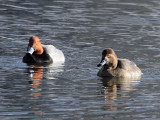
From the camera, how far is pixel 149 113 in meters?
11.9

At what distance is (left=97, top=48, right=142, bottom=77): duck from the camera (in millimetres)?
16328

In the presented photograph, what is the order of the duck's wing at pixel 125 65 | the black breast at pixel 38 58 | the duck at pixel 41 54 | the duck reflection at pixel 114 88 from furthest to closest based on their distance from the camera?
the duck at pixel 41 54 < the black breast at pixel 38 58 < the duck's wing at pixel 125 65 < the duck reflection at pixel 114 88

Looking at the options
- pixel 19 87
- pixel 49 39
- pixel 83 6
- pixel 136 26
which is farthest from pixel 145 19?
pixel 19 87

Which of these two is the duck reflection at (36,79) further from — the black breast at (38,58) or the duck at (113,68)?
the duck at (113,68)

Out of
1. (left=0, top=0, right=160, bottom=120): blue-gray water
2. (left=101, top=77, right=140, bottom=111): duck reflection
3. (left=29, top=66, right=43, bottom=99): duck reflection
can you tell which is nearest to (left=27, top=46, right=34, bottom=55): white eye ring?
(left=0, top=0, right=160, bottom=120): blue-gray water

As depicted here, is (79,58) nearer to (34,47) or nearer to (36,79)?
(34,47)

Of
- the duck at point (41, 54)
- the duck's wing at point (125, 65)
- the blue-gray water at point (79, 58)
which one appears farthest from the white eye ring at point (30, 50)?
the duck's wing at point (125, 65)

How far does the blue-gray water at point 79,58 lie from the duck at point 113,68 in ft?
1.09

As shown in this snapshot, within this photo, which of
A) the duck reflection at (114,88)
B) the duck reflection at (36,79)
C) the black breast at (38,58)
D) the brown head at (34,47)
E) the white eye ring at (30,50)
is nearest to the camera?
the duck reflection at (114,88)

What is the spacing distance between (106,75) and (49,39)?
266 inches

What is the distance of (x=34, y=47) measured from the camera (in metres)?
19.9

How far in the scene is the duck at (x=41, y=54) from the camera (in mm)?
19438

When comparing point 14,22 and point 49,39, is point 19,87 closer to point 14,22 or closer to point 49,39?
point 49,39

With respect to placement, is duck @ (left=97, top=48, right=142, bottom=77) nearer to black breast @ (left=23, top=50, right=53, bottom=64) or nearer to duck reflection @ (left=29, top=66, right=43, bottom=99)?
duck reflection @ (left=29, top=66, right=43, bottom=99)
